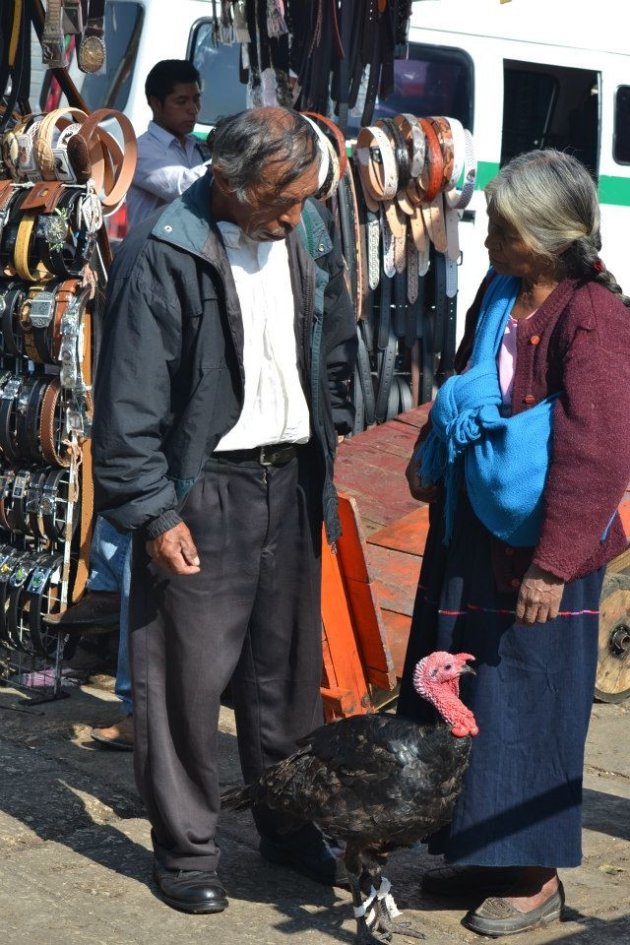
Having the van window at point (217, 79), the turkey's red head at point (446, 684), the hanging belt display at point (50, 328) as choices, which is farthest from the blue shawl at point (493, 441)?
the van window at point (217, 79)

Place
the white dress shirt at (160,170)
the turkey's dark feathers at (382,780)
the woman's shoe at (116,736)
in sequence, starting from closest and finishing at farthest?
the turkey's dark feathers at (382,780) → the woman's shoe at (116,736) → the white dress shirt at (160,170)

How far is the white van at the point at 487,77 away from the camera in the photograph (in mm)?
8148

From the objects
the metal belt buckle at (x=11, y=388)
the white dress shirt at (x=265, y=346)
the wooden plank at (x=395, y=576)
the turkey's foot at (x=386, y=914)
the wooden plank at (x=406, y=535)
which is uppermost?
the white dress shirt at (x=265, y=346)

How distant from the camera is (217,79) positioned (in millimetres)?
8359

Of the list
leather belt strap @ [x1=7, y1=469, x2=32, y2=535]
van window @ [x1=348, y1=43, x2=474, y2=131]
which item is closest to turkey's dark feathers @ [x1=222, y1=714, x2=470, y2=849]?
leather belt strap @ [x1=7, y1=469, x2=32, y2=535]

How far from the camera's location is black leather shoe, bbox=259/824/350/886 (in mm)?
3908

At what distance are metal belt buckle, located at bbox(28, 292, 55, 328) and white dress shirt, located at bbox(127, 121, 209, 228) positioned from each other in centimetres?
99

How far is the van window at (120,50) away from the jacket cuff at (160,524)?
5.22 meters

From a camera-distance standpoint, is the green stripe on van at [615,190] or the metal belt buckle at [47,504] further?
the green stripe on van at [615,190]

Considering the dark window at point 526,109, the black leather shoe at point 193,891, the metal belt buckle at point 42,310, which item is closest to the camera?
the black leather shoe at point 193,891

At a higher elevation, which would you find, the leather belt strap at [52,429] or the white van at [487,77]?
the white van at [487,77]

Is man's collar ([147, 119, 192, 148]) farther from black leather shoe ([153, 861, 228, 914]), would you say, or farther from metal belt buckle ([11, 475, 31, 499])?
black leather shoe ([153, 861, 228, 914])

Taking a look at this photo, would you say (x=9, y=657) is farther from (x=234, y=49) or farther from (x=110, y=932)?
(x=234, y=49)

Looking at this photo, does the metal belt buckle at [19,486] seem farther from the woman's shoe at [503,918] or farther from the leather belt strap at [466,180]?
the leather belt strap at [466,180]
